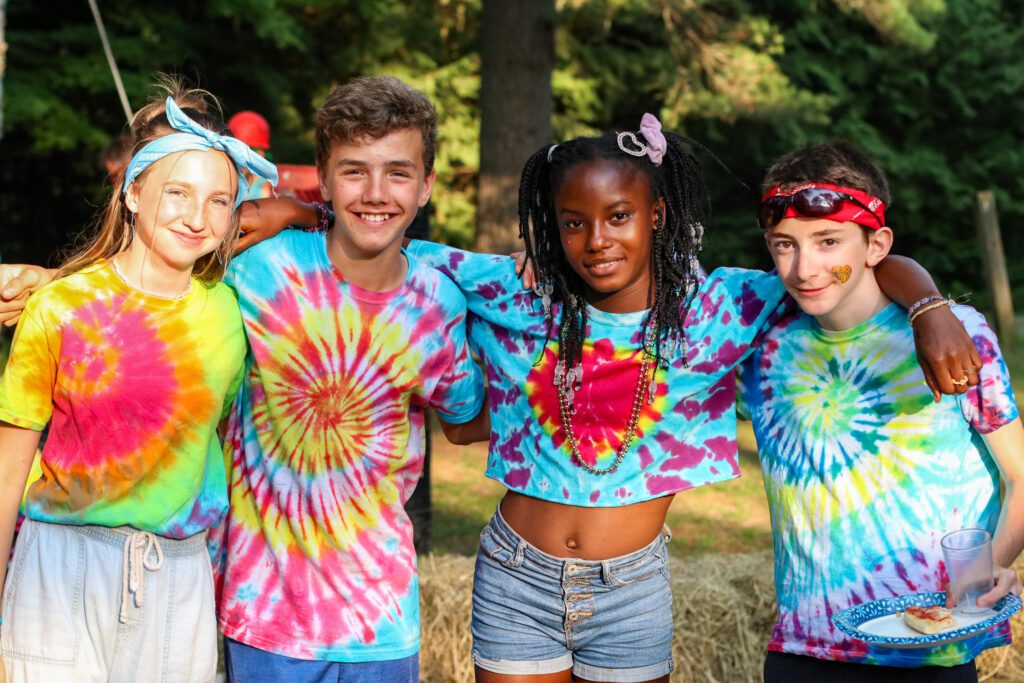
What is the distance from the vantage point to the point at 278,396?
10.2ft

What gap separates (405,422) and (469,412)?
0.86 ft

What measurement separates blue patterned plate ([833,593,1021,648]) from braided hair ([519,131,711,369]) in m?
0.85

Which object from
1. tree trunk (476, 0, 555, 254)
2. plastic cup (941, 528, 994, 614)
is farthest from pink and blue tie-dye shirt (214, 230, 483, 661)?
tree trunk (476, 0, 555, 254)

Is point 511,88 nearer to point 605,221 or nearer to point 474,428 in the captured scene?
point 474,428

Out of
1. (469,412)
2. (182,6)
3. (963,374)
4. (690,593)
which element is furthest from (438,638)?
(182,6)

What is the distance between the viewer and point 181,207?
2.91 m

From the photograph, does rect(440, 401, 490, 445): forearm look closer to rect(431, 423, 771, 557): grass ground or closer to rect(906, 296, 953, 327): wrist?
rect(906, 296, 953, 327): wrist

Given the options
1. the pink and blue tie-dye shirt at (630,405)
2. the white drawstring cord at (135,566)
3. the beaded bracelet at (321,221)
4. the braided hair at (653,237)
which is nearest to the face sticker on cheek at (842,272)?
the pink and blue tie-dye shirt at (630,405)

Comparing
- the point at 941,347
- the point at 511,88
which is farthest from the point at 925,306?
the point at 511,88

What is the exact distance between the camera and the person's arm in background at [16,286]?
9.16ft

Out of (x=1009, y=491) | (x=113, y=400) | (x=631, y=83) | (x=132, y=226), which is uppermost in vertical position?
(x=631, y=83)

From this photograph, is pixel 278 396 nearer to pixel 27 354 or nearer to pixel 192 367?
pixel 192 367

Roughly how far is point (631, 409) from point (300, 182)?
3475 mm

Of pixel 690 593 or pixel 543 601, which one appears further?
pixel 690 593
